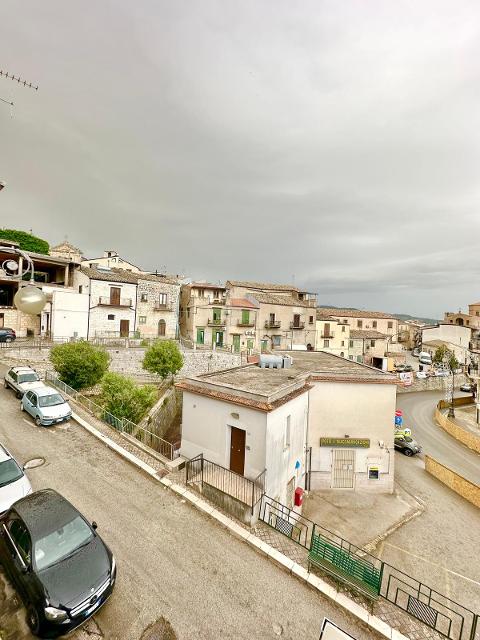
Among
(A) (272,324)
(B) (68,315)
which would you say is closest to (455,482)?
(A) (272,324)

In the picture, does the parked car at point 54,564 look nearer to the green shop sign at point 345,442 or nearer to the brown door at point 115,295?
the green shop sign at point 345,442

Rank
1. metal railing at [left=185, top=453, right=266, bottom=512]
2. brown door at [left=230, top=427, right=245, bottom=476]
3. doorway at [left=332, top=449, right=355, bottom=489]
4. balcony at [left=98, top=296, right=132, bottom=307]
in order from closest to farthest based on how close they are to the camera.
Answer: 1. metal railing at [left=185, top=453, right=266, bottom=512]
2. brown door at [left=230, top=427, right=245, bottom=476]
3. doorway at [left=332, top=449, right=355, bottom=489]
4. balcony at [left=98, top=296, right=132, bottom=307]

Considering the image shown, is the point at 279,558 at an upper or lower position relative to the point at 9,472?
lower

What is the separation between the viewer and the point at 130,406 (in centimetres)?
1834

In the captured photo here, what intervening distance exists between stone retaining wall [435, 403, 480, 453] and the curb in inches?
1154

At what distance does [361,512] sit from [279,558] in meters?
10.9

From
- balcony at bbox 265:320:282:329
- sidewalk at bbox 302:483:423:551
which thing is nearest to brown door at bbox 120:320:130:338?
balcony at bbox 265:320:282:329

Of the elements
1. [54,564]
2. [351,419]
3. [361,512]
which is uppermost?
[54,564]

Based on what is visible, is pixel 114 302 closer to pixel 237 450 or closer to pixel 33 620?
pixel 237 450

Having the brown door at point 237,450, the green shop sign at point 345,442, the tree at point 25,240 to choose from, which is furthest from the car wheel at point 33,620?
the tree at point 25,240

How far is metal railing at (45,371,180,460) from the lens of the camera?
1448 centimetres

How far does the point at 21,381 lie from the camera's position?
1653 cm

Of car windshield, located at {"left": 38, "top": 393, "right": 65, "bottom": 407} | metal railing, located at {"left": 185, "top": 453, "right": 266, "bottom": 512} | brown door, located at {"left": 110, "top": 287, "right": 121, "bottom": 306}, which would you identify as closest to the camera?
metal railing, located at {"left": 185, "top": 453, "right": 266, "bottom": 512}

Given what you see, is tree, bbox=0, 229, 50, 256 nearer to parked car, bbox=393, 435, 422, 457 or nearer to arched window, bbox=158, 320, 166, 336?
arched window, bbox=158, 320, 166, 336
